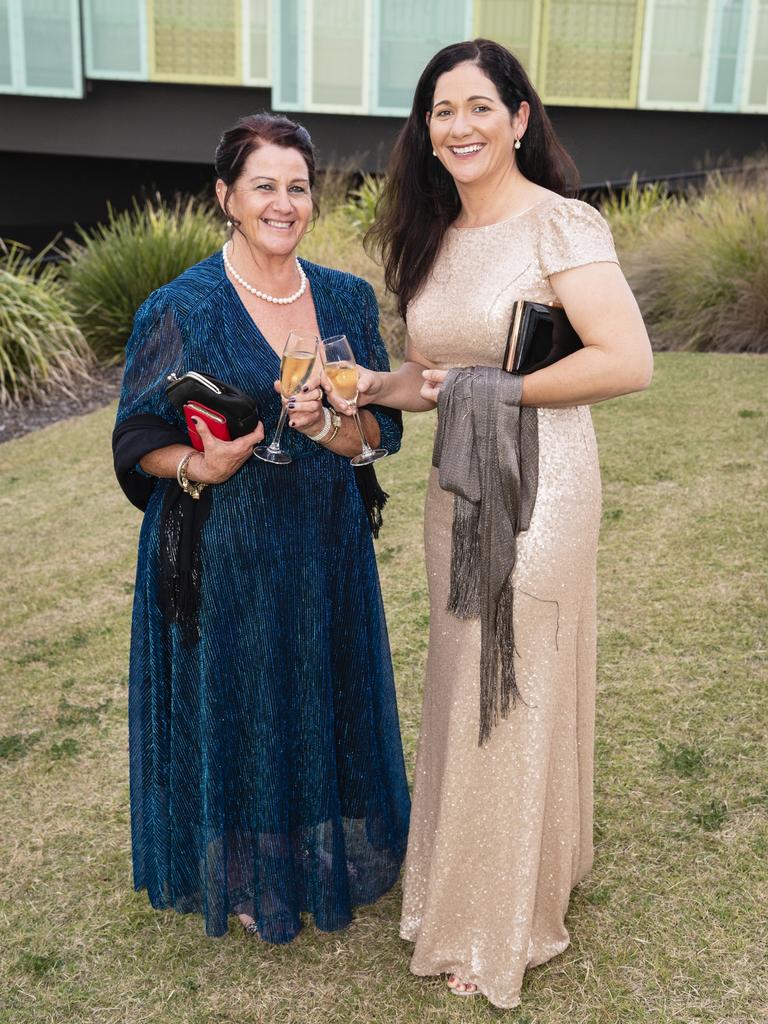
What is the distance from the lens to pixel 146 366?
289 centimetres

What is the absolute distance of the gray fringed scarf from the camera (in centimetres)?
269

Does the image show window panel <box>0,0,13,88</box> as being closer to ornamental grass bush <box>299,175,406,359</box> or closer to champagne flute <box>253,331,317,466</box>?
ornamental grass bush <box>299,175,406,359</box>

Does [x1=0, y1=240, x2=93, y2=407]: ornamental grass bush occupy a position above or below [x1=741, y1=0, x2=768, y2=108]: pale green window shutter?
below

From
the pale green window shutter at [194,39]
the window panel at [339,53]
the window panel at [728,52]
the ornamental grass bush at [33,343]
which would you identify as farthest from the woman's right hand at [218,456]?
the window panel at [728,52]

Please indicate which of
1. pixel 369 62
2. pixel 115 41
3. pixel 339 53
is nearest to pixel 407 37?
pixel 369 62

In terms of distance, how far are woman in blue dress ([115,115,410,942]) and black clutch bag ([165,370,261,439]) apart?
0.24 ft

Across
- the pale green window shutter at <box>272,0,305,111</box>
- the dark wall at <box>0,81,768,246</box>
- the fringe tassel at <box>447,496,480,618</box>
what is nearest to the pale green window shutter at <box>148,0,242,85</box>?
the dark wall at <box>0,81,768,246</box>

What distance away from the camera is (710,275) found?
10922 mm

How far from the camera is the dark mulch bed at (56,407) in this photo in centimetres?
1046

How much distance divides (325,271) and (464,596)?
102 cm

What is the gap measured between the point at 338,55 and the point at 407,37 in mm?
1047

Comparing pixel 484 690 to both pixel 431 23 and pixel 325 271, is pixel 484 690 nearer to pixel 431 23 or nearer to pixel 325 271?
pixel 325 271

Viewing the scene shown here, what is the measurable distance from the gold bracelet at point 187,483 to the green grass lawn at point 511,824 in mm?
1441

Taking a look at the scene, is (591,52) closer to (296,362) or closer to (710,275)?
(710,275)
